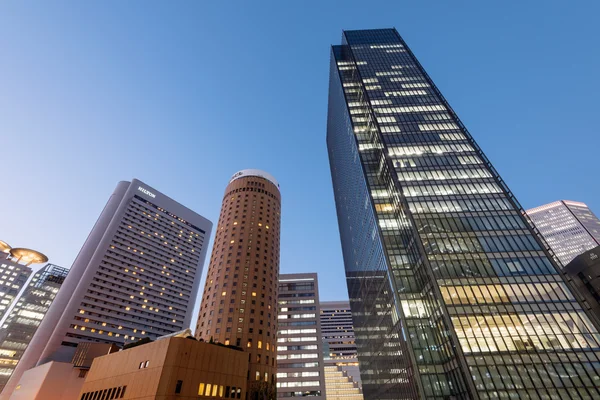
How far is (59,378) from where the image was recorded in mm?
82062

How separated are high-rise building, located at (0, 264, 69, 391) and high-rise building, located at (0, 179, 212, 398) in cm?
3693

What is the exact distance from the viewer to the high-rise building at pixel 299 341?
332 feet

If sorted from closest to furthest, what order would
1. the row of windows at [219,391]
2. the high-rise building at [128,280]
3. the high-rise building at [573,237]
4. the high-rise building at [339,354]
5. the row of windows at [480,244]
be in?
1. the row of windows at [219,391]
2. the row of windows at [480,244]
3. the high-rise building at [128,280]
4. the high-rise building at [339,354]
5. the high-rise building at [573,237]

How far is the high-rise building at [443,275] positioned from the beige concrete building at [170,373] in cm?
2840

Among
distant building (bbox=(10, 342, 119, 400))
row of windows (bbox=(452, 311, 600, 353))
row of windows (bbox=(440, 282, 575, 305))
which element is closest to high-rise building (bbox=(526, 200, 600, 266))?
row of windows (bbox=(440, 282, 575, 305))

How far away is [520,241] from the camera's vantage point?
187 ft

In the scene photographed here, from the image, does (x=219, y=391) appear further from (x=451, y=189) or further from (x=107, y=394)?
(x=451, y=189)

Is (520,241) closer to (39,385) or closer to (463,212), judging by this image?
(463,212)

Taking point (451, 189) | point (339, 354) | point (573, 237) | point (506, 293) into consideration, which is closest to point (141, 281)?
point (339, 354)

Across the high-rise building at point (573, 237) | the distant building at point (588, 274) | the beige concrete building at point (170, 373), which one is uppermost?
the high-rise building at point (573, 237)

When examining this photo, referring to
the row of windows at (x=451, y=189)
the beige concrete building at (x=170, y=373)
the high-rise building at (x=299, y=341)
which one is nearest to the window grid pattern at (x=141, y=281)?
the high-rise building at (x=299, y=341)

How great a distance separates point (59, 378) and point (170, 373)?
63497 mm

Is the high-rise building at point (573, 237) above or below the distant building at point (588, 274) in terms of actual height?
above

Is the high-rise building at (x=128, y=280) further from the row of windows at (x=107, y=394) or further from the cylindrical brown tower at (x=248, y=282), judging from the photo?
the row of windows at (x=107, y=394)
